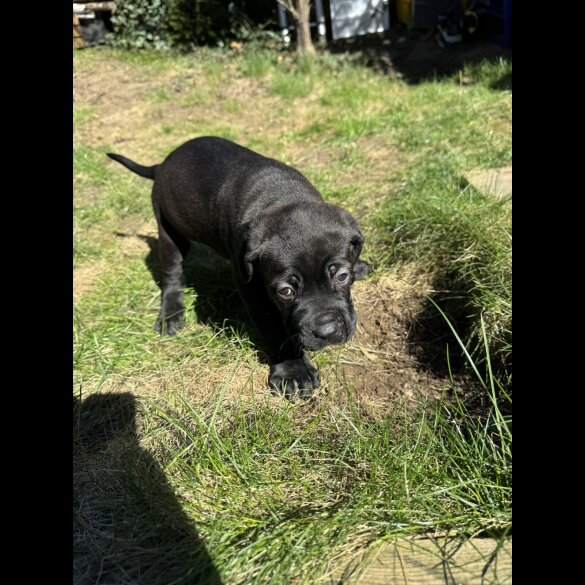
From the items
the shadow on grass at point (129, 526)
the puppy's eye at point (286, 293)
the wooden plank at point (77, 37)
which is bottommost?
the shadow on grass at point (129, 526)

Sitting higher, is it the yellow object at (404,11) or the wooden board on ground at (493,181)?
the yellow object at (404,11)

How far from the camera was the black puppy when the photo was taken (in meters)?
3.33

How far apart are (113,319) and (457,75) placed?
23.5 feet

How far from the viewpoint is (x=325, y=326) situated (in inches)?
129

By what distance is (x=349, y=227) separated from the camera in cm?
Result: 357

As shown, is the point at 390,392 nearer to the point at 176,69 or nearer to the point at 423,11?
→ the point at 176,69

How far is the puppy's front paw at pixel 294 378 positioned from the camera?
145 inches

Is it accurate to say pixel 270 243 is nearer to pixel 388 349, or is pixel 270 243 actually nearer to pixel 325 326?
pixel 325 326

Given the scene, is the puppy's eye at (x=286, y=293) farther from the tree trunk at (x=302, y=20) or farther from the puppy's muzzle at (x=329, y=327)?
the tree trunk at (x=302, y=20)

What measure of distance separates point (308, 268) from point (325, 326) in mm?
357

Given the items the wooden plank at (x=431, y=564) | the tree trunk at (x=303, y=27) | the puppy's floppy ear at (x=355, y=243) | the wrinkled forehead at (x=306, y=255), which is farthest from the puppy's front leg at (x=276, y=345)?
the tree trunk at (x=303, y=27)

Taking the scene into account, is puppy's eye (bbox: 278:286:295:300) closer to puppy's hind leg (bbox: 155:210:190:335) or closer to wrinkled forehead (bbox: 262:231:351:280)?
wrinkled forehead (bbox: 262:231:351:280)

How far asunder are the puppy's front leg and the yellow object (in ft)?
37.3

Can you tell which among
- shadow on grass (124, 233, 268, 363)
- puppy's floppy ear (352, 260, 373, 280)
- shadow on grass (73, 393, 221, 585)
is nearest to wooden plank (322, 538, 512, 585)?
shadow on grass (73, 393, 221, 585)
